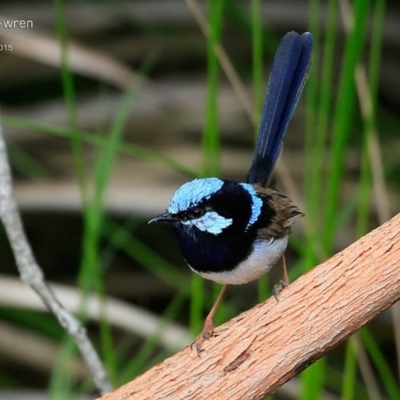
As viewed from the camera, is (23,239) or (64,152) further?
(64,152)

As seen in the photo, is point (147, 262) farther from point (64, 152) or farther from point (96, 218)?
point (96, 218)

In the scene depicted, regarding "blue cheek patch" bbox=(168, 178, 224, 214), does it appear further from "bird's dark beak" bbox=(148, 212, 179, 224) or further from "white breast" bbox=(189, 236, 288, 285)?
"white breast" bbox=(189, 236, 288, 285)

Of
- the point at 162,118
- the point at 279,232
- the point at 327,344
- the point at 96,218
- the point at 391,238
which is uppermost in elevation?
the point at 162,118

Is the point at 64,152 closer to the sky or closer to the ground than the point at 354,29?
closer to the sky

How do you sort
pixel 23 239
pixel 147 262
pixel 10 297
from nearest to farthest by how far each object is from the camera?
pixel 23 239
pixel 10 297
pixel 147 262

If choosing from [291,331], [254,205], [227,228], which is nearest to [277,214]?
[254,205]

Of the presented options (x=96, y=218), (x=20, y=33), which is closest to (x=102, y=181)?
A: (x=96, y=218)

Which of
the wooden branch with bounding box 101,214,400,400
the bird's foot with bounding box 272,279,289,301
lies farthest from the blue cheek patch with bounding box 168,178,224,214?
the wooden branch with bounding box 101,214,400,400
